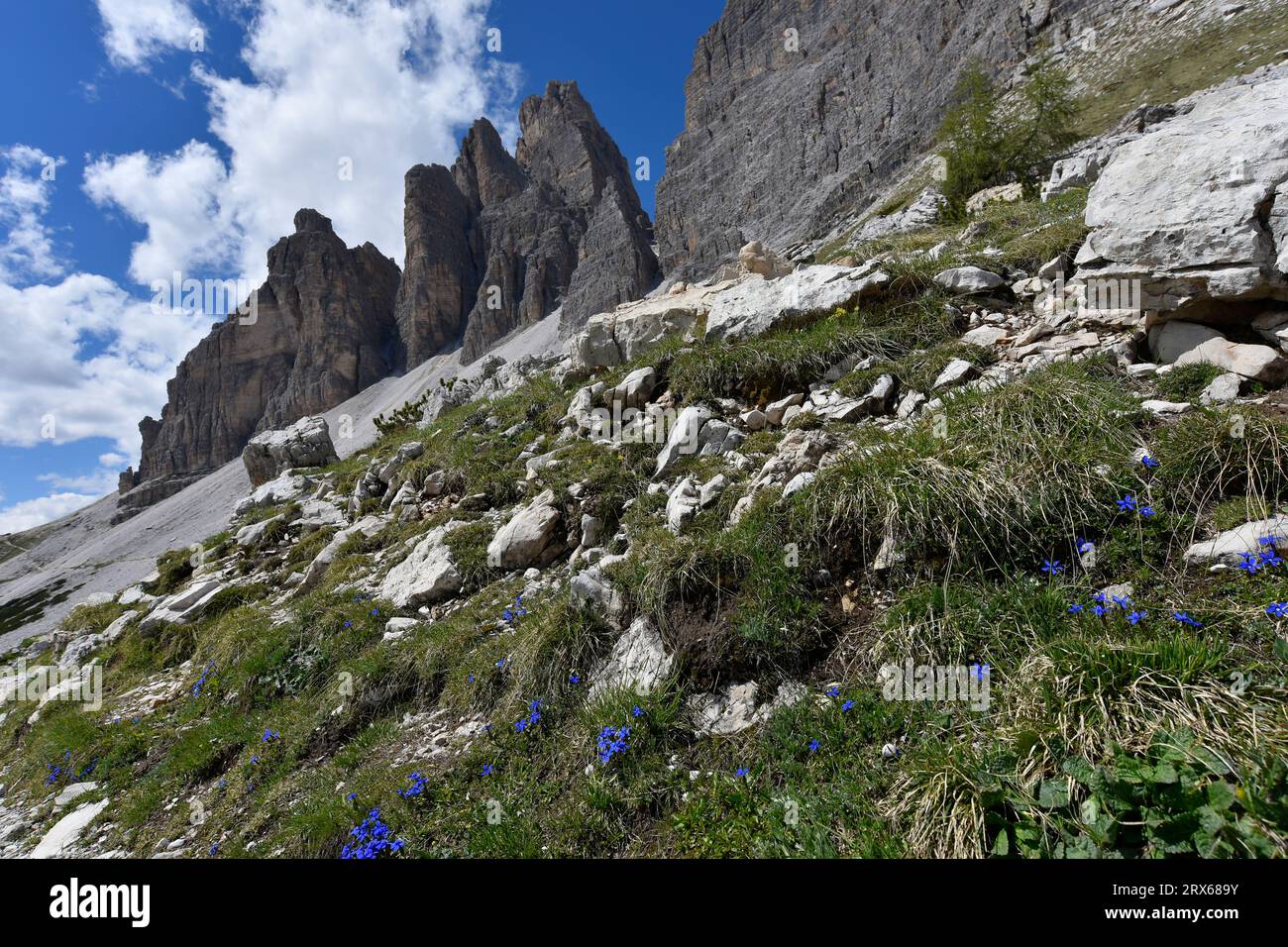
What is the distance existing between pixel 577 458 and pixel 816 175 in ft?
323

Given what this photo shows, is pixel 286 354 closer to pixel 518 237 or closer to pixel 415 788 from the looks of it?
pixel 518 237

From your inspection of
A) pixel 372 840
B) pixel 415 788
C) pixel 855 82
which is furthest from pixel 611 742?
pixel 855 82

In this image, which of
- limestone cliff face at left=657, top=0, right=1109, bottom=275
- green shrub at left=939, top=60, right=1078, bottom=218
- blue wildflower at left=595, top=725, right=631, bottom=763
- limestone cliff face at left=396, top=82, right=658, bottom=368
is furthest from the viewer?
limestone cliff face at left=396, top=82, right=658, bottom=368

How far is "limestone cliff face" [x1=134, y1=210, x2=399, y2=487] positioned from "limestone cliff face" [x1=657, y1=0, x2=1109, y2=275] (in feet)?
278

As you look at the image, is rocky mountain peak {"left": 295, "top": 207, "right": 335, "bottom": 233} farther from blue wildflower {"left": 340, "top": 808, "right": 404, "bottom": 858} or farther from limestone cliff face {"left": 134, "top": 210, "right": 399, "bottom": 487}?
blue wildflower {"left": 340, "top": 808, "right": 404, "bottom": 858}

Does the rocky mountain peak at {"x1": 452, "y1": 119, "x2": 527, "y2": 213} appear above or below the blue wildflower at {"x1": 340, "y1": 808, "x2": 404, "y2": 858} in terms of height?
above

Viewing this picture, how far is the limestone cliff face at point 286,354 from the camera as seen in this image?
454ft

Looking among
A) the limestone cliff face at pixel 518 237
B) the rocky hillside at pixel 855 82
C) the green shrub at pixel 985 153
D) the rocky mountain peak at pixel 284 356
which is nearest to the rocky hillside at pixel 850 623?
the green shrub at pixel 985 153

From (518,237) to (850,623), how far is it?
160 meters

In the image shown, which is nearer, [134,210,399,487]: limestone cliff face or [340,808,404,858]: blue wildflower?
[340,808,404,858]: blue wildflower

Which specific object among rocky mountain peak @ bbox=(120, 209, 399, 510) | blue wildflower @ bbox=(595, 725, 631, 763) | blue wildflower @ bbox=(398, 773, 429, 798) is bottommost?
blue wildflower @ bbox=(398, 773, 429, 798)

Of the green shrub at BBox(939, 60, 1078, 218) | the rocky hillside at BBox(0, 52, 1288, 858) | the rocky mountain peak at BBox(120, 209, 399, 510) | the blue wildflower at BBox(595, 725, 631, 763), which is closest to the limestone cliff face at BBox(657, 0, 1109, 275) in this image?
the green shrub at BBox(939, 60, 1078, 218)

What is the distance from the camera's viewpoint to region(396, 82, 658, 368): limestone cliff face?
420ft
